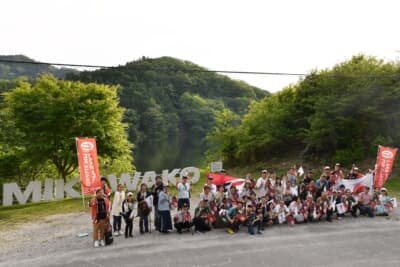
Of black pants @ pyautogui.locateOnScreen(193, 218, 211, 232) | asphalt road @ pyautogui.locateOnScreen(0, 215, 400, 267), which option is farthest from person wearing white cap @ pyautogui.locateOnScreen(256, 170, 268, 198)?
black pants @ pyautogui.locateOnScreen(193, 218, 211, 232)

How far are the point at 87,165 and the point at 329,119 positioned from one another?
622 inches

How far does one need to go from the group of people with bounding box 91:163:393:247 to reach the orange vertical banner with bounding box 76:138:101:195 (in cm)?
246

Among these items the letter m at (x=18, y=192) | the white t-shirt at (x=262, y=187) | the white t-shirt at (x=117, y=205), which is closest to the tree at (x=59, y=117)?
the letter m at (x=18, y=192)

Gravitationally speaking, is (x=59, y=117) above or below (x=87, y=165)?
above

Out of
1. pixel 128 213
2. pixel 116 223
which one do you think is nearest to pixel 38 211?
pixel 116 223

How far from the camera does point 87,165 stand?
12984mm

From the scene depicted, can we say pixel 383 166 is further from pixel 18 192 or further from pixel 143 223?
pixel 18 192

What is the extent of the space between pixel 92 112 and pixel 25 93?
3.41m

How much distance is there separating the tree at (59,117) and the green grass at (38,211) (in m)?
2.36

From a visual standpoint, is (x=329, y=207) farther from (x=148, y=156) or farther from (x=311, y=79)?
(x=148, y=156)

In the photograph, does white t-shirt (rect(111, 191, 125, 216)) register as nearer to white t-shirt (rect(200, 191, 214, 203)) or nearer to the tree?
white t-shirt (rect(200, 191, 214, 203))

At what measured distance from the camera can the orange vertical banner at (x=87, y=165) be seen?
12875 millimetres

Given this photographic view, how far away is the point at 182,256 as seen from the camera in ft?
26.5

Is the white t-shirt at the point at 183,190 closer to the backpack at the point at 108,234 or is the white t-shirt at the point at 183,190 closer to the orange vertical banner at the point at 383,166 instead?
the backpack at the point at 108,234
